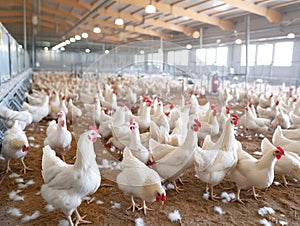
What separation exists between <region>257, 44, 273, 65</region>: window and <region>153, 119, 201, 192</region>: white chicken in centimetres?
1082

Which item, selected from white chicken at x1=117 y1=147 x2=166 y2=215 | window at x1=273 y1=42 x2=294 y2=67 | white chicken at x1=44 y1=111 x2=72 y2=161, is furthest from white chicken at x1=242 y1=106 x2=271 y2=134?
window at x1=273 y1=42 x2=294 y2=67

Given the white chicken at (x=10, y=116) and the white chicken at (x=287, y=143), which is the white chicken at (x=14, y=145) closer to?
the white chicken at (x=10, y=116)

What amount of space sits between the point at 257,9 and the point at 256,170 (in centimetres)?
742

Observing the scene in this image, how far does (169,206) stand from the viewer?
6.75ft

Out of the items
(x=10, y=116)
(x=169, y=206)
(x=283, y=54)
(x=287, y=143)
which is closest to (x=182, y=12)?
(x=283, y=54)

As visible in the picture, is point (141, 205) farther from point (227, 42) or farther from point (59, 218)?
point (227, 42)

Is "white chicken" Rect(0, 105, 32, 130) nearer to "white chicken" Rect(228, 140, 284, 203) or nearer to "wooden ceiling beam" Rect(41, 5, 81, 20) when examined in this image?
"white chicken" Rect(228, 140, 284, 203)

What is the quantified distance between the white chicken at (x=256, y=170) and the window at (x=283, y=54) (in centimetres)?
997

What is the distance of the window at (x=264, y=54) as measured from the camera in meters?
11.5

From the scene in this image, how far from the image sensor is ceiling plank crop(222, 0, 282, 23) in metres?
7.41

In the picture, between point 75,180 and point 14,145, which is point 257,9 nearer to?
point 14,145

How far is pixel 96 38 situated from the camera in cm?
1127

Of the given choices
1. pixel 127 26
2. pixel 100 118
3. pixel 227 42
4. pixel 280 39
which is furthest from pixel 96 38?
pixel 100 118

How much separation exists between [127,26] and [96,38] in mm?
2199
